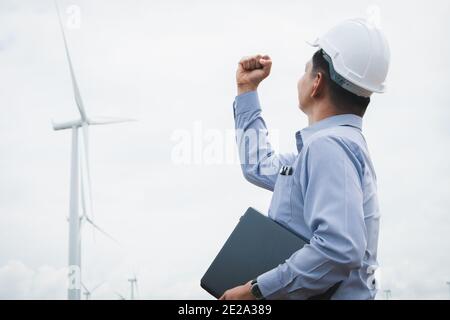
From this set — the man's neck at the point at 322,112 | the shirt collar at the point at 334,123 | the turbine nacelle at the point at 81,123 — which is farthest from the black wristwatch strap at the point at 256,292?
the turbine nacelle at the point at 81,123

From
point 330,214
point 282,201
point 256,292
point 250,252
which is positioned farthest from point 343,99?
point 256,292

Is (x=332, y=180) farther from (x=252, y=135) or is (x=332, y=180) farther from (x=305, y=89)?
(x=252, y=135)

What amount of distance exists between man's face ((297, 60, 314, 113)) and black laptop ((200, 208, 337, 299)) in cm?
89

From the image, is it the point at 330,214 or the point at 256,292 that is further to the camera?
the point at 256,292

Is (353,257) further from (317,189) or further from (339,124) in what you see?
(339,124)

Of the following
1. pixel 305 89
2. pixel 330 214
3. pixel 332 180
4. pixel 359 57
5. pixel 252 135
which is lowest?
pixel 330 214

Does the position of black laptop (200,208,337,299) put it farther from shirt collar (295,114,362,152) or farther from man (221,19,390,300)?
shirt collar (295,114,362,152)

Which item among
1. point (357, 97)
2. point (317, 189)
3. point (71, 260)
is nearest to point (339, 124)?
point (357, 97)

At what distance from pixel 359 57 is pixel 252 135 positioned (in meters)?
1.02

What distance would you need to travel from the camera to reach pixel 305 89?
4.17 meters

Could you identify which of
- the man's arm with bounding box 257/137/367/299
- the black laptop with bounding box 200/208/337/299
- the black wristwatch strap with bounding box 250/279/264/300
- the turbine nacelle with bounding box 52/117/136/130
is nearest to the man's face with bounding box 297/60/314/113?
the man's arm with bounding box 257/137/367/299

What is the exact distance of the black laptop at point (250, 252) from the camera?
3615 millimetres
